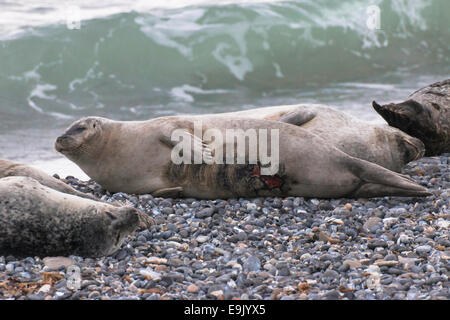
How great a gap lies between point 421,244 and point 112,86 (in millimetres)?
9012

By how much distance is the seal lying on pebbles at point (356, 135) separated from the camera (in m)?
5.27

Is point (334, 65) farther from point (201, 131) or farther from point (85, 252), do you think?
point (85, 252)

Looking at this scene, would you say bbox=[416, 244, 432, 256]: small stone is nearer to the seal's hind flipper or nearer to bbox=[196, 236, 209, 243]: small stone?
the seal's hind flipper

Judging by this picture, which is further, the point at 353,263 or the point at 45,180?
the point at 45,180

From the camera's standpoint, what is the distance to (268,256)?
3.83 metres

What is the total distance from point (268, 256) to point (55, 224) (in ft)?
4.12

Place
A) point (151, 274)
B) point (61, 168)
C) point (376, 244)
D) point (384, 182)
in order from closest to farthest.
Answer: point (151, 274), point (376, 244), point (384, 182), point (61, 168)

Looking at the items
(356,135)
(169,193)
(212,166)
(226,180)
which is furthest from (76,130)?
(356,135)

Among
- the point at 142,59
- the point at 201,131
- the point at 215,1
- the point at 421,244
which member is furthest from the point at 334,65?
the point at 421,244

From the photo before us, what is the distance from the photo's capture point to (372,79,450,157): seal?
5875 mm

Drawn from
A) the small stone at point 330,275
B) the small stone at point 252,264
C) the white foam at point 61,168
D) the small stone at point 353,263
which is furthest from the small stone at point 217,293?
the white foam at point 61,168

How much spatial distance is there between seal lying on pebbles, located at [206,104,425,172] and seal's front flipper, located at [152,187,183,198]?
0.78m

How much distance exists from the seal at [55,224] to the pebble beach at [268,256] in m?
0.08

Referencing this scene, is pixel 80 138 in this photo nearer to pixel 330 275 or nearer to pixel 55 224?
pixel 55 224
